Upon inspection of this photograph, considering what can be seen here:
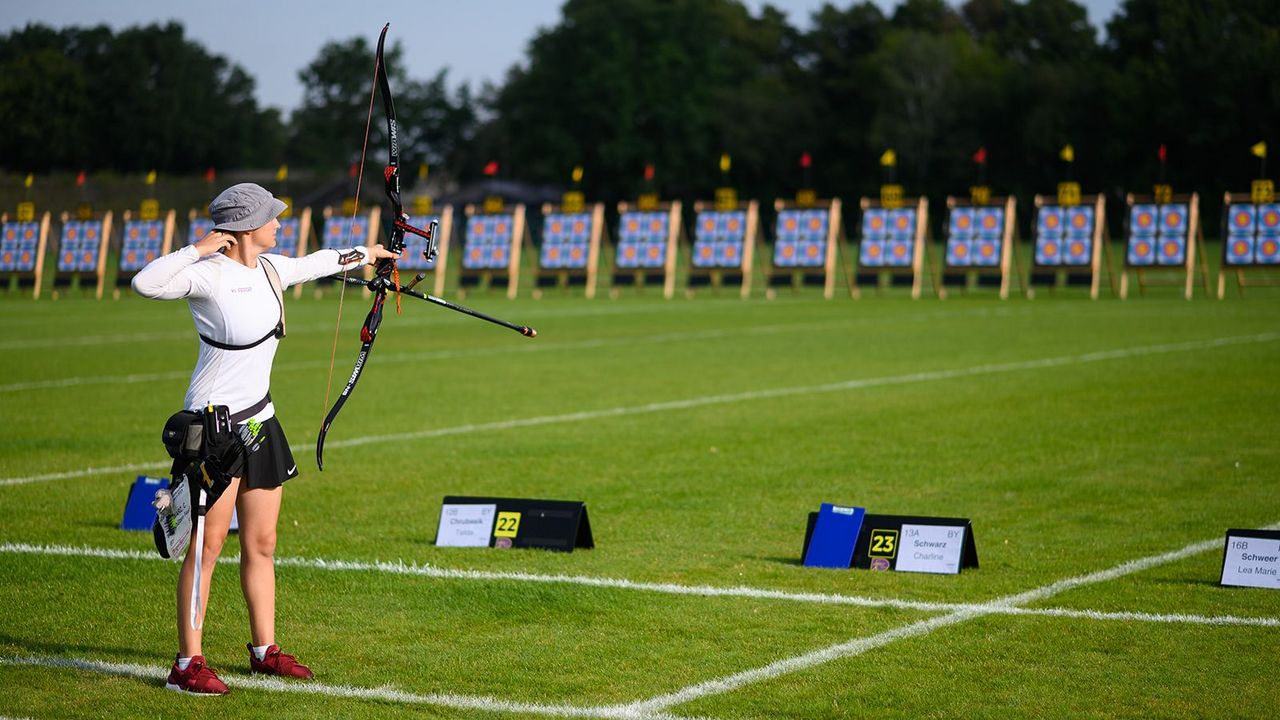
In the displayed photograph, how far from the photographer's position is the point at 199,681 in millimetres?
5086

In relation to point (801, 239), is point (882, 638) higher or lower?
lower

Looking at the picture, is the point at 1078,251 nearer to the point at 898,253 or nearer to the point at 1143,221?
the point at 1143,221

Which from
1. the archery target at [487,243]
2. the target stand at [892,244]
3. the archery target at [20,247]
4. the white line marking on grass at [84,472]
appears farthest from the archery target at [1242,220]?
the archery target at [20,247]

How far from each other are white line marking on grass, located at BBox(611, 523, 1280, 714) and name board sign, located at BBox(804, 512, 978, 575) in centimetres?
45

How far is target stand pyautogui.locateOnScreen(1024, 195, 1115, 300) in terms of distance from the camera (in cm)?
2969

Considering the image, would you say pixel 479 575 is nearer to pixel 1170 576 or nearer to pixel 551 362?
pixel 1170 576

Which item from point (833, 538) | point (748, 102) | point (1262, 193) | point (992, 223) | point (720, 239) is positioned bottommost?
point (833, 538)

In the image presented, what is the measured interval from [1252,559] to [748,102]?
72.7 m

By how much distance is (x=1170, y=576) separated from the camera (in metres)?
6.79

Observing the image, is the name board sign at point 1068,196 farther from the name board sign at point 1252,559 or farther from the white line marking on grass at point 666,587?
the name board sign at point 1252,559

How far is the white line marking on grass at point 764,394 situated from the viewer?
10266 mm

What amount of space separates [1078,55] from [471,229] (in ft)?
164

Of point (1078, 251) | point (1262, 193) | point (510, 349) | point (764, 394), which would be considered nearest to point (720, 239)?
point (1078, 251)

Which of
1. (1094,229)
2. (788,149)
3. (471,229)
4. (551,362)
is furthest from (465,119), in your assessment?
(551,362)
